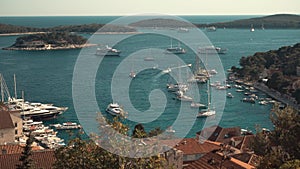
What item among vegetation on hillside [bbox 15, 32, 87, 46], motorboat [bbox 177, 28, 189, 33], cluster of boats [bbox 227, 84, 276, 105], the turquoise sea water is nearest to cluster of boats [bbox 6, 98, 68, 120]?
the turquoise sea water

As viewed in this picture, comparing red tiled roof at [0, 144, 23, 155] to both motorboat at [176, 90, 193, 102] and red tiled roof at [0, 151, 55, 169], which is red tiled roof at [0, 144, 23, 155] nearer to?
red tiled roof at [0, 151, 55, 169]

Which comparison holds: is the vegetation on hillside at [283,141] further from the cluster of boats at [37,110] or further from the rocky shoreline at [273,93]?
the cluster of boats at [37,110]

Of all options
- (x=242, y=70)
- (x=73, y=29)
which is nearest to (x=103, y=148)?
(x=242, y=70)

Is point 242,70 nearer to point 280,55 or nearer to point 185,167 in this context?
point 280,55

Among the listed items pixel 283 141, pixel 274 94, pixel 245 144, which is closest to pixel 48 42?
pixel 274 94

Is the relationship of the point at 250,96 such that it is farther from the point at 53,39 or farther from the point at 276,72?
the point at 53,39

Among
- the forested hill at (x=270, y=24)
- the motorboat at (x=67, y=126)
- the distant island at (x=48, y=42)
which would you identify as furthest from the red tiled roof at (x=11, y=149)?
the forested hill at (x=270, y=24)
